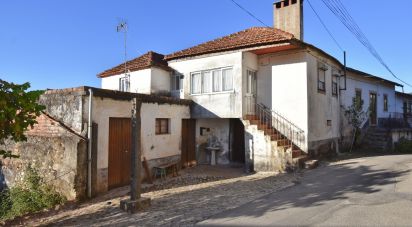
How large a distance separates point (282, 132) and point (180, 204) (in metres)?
7.39

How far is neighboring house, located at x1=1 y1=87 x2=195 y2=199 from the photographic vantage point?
30.4ft

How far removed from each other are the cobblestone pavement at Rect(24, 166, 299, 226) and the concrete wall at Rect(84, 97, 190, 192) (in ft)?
4.11

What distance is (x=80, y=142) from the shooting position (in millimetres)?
9141

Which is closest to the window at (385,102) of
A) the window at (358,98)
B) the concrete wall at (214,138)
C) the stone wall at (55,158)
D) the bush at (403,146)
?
the window at (358,98)

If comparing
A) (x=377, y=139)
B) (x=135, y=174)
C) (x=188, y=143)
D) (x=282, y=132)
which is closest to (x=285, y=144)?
(x=282, y=132)

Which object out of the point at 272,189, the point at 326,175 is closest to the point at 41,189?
the point at 272,189

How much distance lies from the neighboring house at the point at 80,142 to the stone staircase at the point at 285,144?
449 centimetres

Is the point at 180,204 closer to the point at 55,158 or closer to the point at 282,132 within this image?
the point at 55,158

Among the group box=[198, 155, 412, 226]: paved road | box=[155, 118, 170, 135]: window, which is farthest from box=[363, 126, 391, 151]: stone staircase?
box=[155, 118, 170, 135]: window

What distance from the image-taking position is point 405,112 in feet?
86.4

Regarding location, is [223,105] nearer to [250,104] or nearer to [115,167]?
[250,104]

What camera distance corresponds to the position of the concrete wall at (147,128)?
32.4ft

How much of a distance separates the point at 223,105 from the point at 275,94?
2468mm

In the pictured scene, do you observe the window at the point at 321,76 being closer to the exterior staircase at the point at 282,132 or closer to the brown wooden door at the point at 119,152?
the exterior staircase at the point at 282,132
